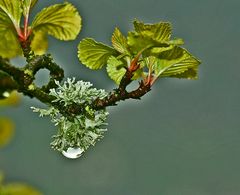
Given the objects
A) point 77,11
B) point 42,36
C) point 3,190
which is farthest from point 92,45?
point 3,190

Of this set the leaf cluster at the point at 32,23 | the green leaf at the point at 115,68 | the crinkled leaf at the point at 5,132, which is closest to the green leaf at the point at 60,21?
the leaf cluster at the point at 32,23

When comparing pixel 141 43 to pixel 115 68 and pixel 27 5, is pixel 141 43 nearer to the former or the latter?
pixel 115 68

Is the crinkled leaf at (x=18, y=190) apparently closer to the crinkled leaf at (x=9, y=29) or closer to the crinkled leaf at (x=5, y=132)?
the crinkled leaf at (x=5, y=132)

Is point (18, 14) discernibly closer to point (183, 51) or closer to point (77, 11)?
point (77, 11)

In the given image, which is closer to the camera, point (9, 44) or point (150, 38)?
point (150, 38)

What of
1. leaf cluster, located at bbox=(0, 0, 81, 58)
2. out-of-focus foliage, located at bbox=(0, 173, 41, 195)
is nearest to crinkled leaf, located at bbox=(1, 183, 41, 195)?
out-of-focus foliage, located at bbox=(0, 173, 41, 195)

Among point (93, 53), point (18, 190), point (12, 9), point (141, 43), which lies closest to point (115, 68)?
point (93, 53)
